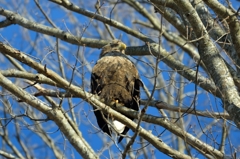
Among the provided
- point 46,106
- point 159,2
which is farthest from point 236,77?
point 46,106

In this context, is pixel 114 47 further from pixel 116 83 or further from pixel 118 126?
pixel 118 126

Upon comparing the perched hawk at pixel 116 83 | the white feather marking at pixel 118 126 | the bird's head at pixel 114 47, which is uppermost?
the bird's head at pixel 114 47

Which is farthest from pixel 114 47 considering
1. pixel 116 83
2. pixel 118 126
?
pixel 118 126

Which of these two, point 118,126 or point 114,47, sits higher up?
point 114,47

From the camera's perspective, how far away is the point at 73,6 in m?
6.38

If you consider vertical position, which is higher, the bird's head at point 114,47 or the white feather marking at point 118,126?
the bird's head at point 114,47

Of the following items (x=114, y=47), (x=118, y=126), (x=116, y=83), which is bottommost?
(x=118, y=126)

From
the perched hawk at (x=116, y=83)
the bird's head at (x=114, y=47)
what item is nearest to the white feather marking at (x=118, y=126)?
the perched hawk at (x=116, y=83)

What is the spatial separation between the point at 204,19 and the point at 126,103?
1223mm

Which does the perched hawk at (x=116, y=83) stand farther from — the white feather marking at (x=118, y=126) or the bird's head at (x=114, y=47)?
the bird's head at (x=114, y=47)

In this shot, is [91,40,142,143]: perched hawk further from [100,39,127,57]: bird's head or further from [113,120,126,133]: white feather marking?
[100,39,127,57]: bird's head

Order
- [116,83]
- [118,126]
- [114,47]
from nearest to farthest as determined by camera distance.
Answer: [118,126] < [116,83] < [114,47]

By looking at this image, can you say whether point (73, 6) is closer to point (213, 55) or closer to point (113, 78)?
point (113, 78)

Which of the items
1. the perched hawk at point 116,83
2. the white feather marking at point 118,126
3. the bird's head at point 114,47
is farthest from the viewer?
the bird's head at point 114,47
